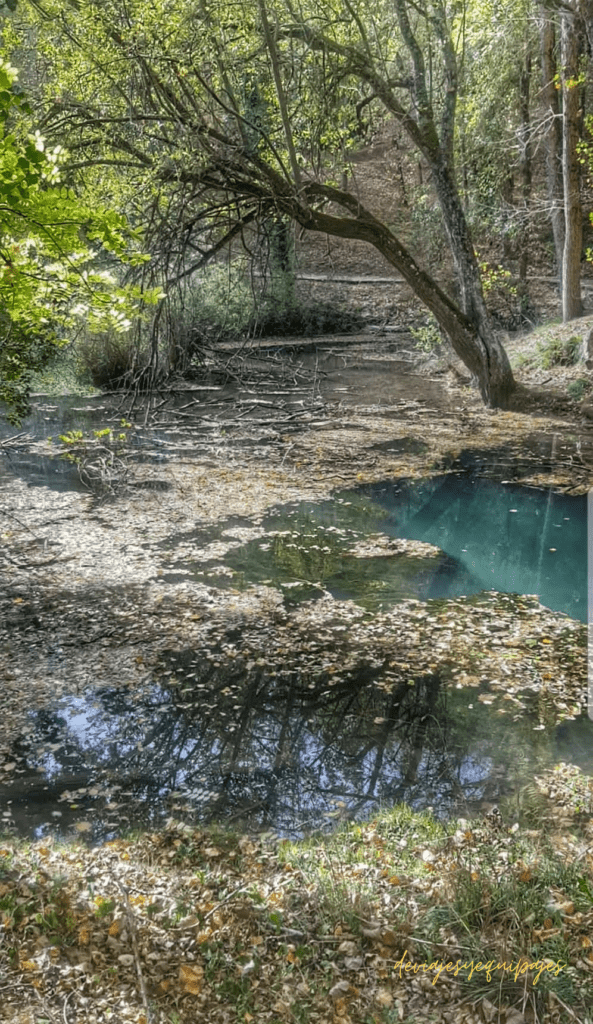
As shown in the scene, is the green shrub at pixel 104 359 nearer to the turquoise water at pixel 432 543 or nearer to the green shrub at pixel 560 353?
the turquoise water at pixel 432 543

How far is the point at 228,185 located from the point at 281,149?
280cm

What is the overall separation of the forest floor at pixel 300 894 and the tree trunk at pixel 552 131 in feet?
44.2

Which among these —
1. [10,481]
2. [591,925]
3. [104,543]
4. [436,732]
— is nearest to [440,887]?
[591,925]

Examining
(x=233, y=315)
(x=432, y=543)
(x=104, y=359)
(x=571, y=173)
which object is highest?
(x=571, y=173)

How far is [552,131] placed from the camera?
20.3 meters

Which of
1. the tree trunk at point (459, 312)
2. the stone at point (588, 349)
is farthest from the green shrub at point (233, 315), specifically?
the stone at point (588, 349)

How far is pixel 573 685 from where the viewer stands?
6711mm

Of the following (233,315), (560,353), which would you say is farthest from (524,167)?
(233,315)

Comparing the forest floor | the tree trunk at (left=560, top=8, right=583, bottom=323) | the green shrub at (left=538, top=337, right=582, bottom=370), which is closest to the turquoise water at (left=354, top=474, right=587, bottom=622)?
the forest floor

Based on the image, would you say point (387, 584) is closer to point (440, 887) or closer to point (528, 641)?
point (528, 641)

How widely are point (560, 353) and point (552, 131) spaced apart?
6.67 m
